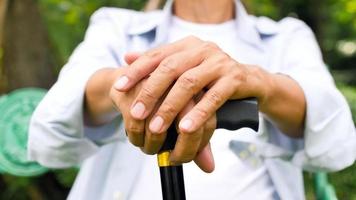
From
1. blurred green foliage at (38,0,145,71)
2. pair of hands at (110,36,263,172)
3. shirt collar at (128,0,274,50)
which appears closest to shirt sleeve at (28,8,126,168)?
shirt collar at (128,0,274,50)

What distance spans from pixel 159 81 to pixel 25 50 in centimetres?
134

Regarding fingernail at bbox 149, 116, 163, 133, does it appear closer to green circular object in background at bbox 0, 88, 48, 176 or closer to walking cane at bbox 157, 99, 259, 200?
walking cane at bbox 157, 99, 259, 200

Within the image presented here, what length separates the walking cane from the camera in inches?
34.9

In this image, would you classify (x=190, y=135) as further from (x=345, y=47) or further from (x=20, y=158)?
(x=345, y=47)

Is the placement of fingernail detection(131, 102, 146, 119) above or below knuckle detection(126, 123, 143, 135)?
above

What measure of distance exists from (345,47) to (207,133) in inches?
240

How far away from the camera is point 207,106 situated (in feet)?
2.90

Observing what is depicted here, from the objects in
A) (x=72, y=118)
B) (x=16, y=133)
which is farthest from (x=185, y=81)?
(x=16, y=133)

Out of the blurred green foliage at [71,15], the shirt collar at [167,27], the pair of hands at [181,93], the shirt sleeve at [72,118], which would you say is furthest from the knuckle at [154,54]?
the blurred green foliage at [71,15]

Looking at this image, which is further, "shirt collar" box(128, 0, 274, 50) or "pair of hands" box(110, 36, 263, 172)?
"shirt collar" box(128, 0, 274, 50)

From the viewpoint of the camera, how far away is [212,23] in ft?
5.11

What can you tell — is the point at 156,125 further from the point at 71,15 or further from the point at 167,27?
the point at 71,15

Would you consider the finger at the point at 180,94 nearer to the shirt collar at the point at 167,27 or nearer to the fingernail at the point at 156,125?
the fingernail at the point at 156,125

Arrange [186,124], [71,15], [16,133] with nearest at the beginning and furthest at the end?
[186,124]
[16,133]
[71,15]
